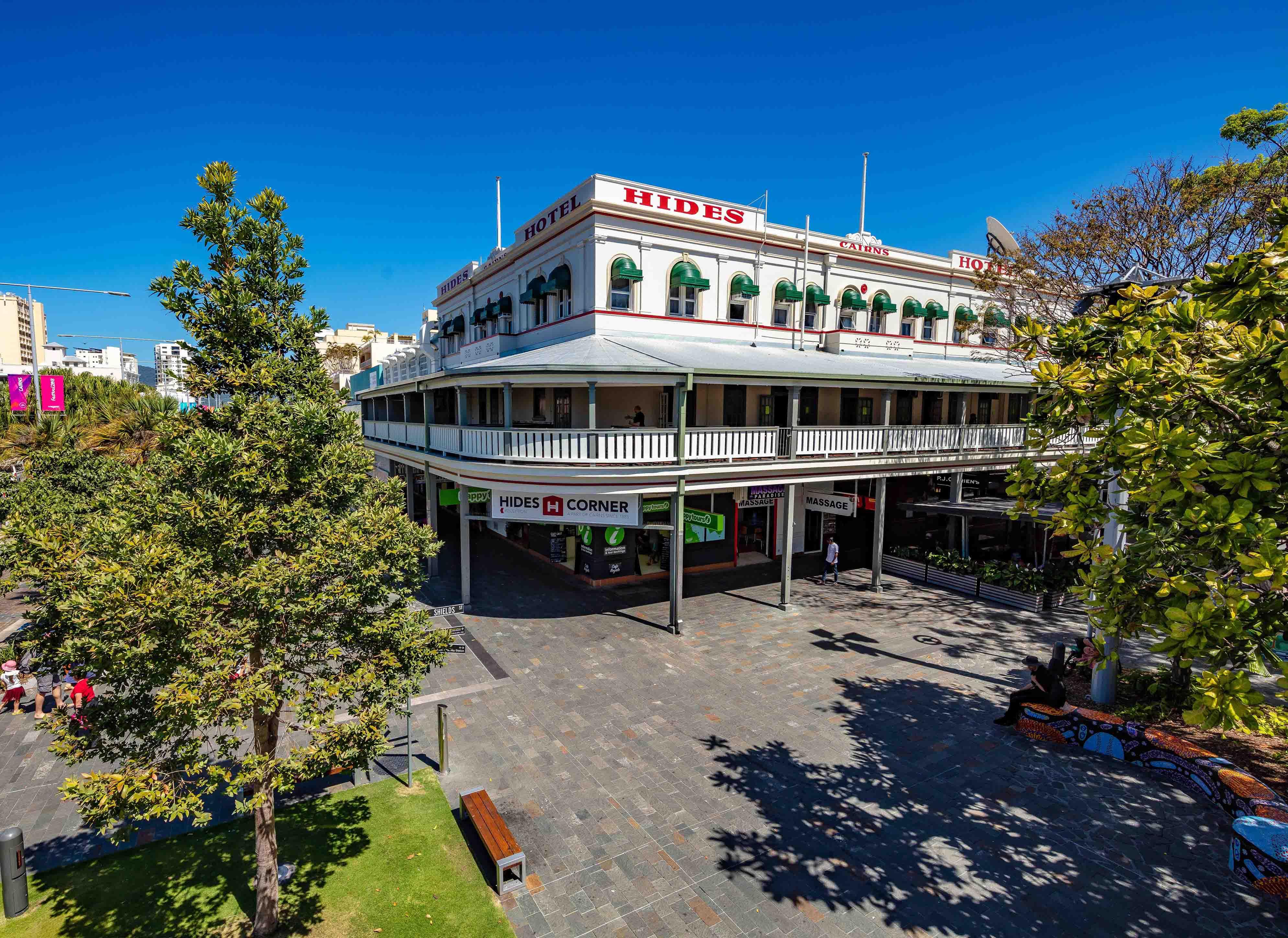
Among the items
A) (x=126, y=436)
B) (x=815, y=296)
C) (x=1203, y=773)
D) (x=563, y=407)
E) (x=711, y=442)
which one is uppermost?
(x=815, y=296)

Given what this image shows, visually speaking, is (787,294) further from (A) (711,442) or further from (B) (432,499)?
(B) (432,499)

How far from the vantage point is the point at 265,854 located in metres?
6.94

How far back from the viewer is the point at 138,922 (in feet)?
23.2

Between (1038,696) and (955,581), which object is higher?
(1038,696)

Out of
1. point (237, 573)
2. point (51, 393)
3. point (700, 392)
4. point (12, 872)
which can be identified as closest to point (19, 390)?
point (51, 393)

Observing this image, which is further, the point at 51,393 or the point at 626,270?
the point at 51,393

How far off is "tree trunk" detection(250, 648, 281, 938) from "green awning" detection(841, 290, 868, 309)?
2379 cm

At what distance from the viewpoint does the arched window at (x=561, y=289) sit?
21.3 meters

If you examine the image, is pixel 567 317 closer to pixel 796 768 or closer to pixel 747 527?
pixel 747 527

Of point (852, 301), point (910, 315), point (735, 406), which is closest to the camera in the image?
point (735, 406)

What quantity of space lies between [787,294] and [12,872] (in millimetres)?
23808

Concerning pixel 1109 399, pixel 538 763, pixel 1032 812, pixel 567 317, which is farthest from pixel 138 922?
pixel 567 317

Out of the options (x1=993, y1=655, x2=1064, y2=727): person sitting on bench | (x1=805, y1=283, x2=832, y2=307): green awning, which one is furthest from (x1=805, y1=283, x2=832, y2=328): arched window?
(x1=993, y1=655, x2=1064, y2=727): person sitting on bench

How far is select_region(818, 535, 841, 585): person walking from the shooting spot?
20750 mm
